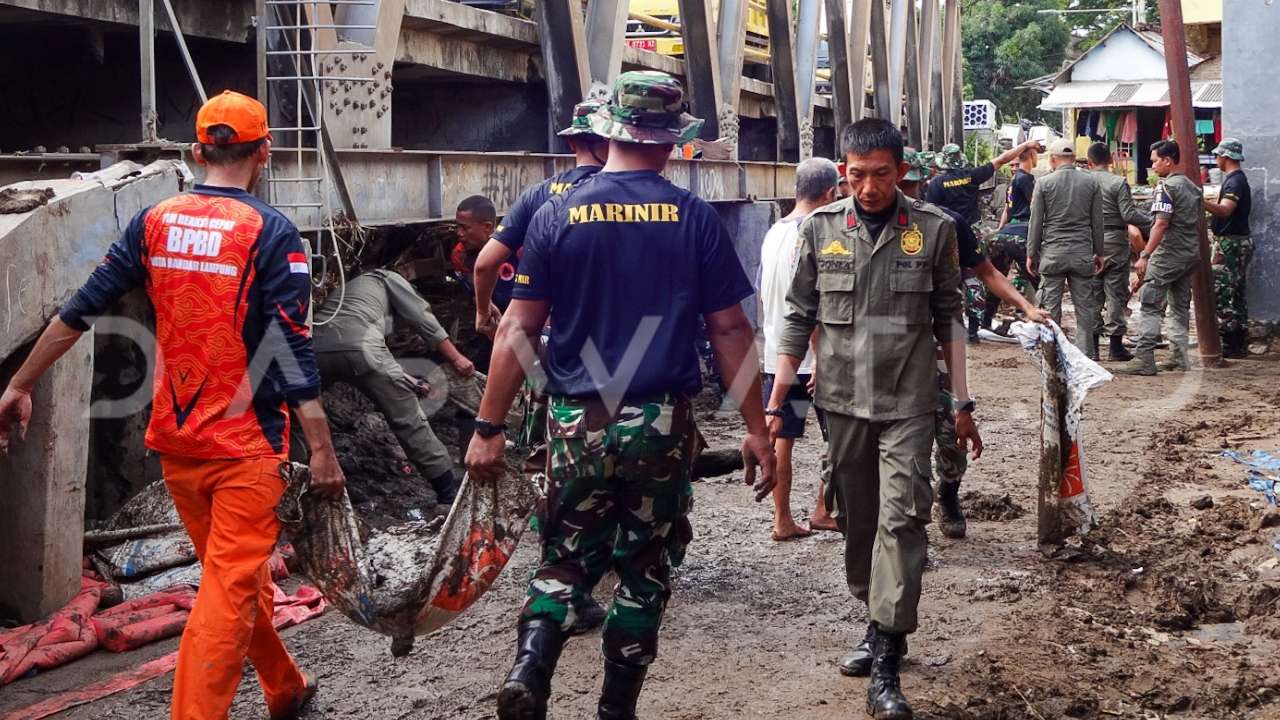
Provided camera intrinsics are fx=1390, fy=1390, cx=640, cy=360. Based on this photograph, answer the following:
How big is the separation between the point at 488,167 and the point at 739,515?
3.01 meters

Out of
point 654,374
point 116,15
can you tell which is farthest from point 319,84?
point 654,374

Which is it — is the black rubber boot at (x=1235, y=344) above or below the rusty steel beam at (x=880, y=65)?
below

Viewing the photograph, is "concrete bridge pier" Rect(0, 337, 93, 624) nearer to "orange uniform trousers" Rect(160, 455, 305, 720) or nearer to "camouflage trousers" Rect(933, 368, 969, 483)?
"orange uniform trousers" Rect(160, 455, 305, 720)

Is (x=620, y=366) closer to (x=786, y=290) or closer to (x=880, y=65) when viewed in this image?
(x=786, y=290)

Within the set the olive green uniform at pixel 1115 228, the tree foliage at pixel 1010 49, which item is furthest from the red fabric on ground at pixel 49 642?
the tree foliage at pixel 1010 49

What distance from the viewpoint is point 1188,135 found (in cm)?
1179

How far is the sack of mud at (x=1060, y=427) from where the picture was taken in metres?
5.91

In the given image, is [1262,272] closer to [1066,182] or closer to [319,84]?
[1066,182]

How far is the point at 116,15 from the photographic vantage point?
743 cm

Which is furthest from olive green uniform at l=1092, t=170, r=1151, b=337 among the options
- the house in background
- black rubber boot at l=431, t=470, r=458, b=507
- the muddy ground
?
the house in background

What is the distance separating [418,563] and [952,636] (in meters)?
2.01

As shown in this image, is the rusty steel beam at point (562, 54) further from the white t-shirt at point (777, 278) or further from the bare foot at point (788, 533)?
the bare foot at point (788, 533)

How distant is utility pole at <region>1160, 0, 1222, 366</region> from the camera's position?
11.5 meters

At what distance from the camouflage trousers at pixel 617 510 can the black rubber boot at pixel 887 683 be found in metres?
0.78
